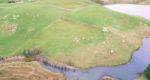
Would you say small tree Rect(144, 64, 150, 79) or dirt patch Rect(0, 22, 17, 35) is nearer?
small tree Rect(144, 64, 150, 79)

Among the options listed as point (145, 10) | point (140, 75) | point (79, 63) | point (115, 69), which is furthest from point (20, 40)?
point (145, 10)

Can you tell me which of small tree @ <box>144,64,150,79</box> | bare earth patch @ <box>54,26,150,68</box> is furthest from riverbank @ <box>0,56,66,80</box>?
small tree @ <box>144,64,150,79</box>

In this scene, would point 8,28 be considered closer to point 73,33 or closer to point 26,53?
point 26,53

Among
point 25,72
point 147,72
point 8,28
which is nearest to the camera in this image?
point 147,72

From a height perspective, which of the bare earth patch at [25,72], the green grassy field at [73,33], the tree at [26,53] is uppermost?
the green grassy field at [73,33]

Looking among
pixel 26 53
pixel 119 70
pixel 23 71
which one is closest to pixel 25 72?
A: pixel 23 71

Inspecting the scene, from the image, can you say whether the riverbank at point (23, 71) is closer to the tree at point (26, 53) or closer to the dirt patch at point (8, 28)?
the tree at point (26, 53)

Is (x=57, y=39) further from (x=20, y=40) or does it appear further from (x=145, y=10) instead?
(x=145, y=10)

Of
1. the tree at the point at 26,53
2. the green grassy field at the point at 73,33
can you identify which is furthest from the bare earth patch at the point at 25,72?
the green grassy field at the point at 73,33

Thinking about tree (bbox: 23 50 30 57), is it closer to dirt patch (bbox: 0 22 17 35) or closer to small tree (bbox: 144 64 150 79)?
dirt patch (bbox: 0 22 17 35)
